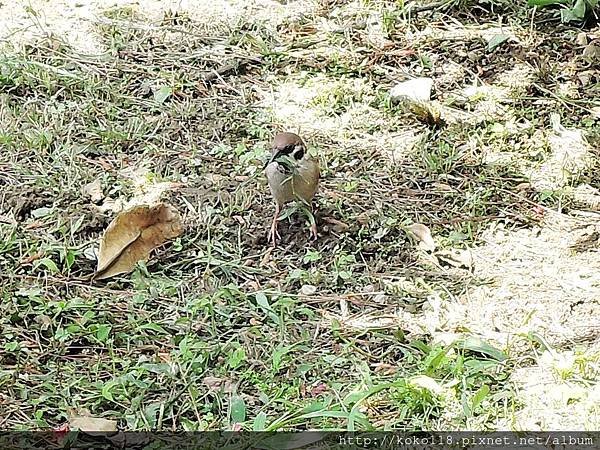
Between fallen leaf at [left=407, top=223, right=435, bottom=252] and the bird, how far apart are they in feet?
1.34

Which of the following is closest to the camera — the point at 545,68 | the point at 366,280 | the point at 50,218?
the point at 366,280

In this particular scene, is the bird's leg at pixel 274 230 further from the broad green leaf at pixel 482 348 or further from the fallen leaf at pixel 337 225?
the broad green leaf at pixel 482 348

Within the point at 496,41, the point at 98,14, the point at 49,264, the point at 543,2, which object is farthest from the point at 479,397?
the point at 98,14

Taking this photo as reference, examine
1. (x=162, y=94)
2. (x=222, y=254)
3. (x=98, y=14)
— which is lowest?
(x=222, y=254)

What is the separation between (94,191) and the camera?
409 cm

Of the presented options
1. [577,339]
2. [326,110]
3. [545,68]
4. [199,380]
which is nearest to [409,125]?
[326,110]

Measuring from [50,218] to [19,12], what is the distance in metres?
2.08

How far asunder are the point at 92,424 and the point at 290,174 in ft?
4.45

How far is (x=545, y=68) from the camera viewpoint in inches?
193

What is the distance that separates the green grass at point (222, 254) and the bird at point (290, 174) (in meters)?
0.14

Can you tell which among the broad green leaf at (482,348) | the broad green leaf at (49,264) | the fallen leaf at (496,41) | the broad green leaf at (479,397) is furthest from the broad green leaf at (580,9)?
the broad green leaf at (49,264)

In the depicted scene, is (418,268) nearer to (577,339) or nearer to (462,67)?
(577,339)

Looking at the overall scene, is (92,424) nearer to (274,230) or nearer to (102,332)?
(102,332)

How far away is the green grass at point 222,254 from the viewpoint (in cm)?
296
